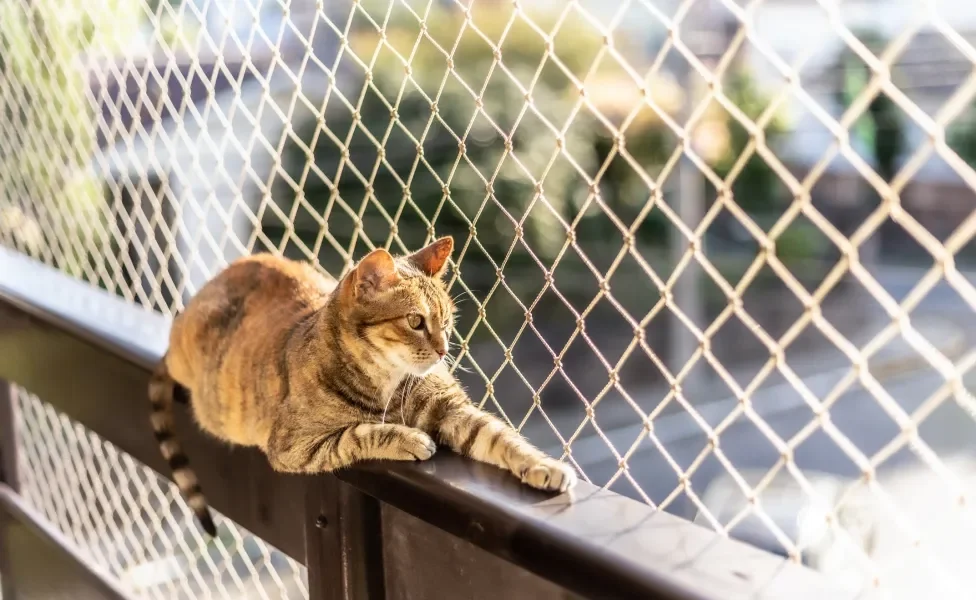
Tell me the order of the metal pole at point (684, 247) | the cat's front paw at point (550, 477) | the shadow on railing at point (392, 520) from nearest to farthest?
the shadow on railing at point (392, 520)
the cat's front paw at point (550, 477)
the metal pole at point (684, 247)

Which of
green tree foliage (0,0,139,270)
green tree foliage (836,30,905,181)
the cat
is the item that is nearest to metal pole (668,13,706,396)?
green tree foliage (836,30,905,181)

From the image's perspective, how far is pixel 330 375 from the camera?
1335 mm

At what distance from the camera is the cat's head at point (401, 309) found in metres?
1.30

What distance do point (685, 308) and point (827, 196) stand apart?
6.89 feet

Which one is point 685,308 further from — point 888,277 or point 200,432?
point 200,432

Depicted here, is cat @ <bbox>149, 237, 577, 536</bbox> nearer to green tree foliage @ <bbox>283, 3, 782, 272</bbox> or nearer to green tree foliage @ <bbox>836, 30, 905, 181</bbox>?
green tree foliage @ <bbox>283, 3, 782, 272</bbox>

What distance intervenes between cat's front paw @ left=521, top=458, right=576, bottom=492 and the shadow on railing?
0.02m

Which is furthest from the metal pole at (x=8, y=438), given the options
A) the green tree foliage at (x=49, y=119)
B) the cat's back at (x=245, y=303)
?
the cat's back at (x=245, y=303)

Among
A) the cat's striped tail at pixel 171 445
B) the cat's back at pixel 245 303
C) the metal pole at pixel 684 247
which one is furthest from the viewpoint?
the metal pole at pixel 684 247

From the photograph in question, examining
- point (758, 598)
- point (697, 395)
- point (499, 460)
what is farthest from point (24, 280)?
point (697, 395)

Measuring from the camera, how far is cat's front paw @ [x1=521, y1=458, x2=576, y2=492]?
37.9 inches

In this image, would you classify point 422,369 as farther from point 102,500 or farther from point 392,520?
point 102,500

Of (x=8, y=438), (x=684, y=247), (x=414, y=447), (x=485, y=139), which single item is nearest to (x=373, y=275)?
(x=414, y=447)

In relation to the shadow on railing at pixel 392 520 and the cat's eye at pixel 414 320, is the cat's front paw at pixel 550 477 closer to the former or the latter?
the shadow on railing at pixel 392 520
